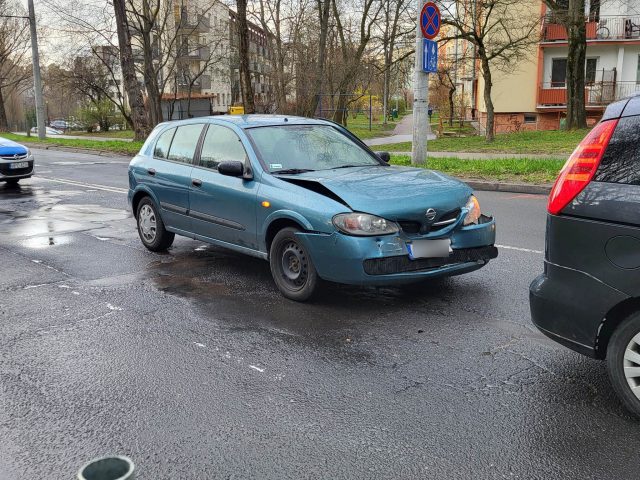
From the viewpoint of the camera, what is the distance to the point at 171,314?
17.9ft

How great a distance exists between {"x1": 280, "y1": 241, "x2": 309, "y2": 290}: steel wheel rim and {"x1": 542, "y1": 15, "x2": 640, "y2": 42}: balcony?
1351 inches

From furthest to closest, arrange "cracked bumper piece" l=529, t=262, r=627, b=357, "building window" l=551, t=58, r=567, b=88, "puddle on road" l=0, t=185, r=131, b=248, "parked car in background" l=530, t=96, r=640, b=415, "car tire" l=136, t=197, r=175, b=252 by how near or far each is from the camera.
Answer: "building window" l=551, t=58, r=567, b=88, "puddle on road" l=0, t=185, r=131, b=248, "car tire" l=136, t=197, r=175, b=252, "cracked bumper piece" l=529, t=262, r=627, b=357, "parked car in background" l=530, t=96, r=640, b=415

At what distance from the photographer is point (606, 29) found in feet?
118

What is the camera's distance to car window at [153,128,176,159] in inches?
296

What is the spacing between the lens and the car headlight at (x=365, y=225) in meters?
5.13

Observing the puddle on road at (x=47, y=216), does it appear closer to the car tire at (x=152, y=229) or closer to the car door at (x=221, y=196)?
the car tire at (x=152, y=229)

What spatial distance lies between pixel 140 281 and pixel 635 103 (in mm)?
4864

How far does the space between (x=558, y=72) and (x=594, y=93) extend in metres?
2.53

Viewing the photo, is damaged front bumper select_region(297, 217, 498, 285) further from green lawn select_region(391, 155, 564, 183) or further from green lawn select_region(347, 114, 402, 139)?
green lawn select_region(347, 114, 402, 139)

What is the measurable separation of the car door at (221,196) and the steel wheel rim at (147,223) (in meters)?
1.09

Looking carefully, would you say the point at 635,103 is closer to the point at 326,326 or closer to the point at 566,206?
the point at 566,206

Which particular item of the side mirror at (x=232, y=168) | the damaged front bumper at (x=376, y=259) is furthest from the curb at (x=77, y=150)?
the damaged front bumper at (x=376, y=259)

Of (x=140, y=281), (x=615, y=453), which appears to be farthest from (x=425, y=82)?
(x=615, y=453)

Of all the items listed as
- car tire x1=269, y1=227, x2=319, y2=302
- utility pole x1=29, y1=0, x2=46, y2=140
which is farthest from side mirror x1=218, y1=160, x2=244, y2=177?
utility pole x1=29, y1=0, x2=46, y2=140
